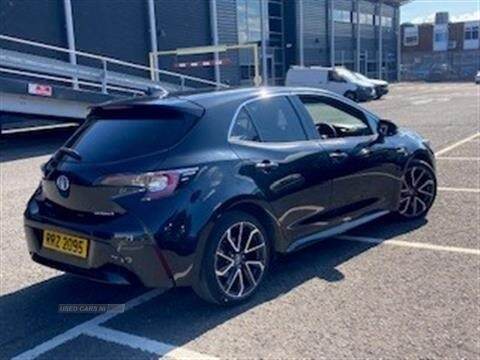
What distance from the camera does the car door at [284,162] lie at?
406cm

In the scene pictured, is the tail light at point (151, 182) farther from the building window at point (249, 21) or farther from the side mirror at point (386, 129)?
the building window at point (249, 21)

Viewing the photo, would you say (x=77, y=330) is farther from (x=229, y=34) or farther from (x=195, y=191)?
(x=229, y=34)

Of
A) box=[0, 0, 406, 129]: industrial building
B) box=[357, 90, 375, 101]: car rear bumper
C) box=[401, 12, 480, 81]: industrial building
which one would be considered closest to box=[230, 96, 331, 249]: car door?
box=[0, 0, 406, 129]: industrial building

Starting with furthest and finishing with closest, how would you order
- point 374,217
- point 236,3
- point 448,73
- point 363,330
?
point 448,73 → point 236,3 → point 374,217 → point 363,330

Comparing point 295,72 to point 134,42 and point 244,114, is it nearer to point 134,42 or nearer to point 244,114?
point 134,42

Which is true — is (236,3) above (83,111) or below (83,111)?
above

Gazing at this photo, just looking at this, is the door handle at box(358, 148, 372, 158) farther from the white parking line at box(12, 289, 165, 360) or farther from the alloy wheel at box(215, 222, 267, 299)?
the white parking line at box(12, 289, 165, 360)

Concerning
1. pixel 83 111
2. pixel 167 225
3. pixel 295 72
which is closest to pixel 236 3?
pixel 295 72

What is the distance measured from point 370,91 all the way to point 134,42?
12.9 meters

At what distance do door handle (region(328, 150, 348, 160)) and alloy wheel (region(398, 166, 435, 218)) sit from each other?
1.14 m

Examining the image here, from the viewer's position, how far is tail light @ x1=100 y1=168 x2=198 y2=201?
3.54 m

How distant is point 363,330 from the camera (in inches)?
136

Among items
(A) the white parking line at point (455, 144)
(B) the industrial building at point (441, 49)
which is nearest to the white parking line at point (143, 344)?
(A) the white parking line at point (455, 144)

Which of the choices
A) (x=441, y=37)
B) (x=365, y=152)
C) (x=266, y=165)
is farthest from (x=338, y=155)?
(x=441, y=37)
